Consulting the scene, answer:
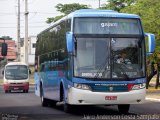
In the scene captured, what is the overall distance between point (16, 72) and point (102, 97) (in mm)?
32081

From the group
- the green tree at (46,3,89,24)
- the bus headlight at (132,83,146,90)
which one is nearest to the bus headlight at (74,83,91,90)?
the bus headlight at (132,83,146,90)

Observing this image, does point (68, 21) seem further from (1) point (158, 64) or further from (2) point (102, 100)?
(1) point (158, 64)

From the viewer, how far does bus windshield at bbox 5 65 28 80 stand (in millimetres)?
50219

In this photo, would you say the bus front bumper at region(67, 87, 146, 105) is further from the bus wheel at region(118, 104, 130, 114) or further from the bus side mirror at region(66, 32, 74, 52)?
the bus wheel at region(118, 104, 130, 114)

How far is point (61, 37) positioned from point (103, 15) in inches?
89.8

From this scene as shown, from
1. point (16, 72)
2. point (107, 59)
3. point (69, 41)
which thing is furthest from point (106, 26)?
point (16, 72)

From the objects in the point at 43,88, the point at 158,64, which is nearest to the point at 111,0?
the point at 158,64

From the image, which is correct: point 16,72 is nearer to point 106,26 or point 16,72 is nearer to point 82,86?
point 106,26

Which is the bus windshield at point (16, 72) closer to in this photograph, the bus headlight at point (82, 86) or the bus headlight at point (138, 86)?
the bus headlight at point (82, 86)

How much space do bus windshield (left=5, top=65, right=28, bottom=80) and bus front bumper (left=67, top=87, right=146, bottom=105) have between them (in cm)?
3133

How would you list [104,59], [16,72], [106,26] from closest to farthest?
[104,59] < [106,26] < [16,72]

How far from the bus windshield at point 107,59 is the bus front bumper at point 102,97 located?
0.54 meters

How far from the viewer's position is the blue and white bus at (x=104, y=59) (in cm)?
1909

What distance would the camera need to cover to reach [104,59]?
19.3m
